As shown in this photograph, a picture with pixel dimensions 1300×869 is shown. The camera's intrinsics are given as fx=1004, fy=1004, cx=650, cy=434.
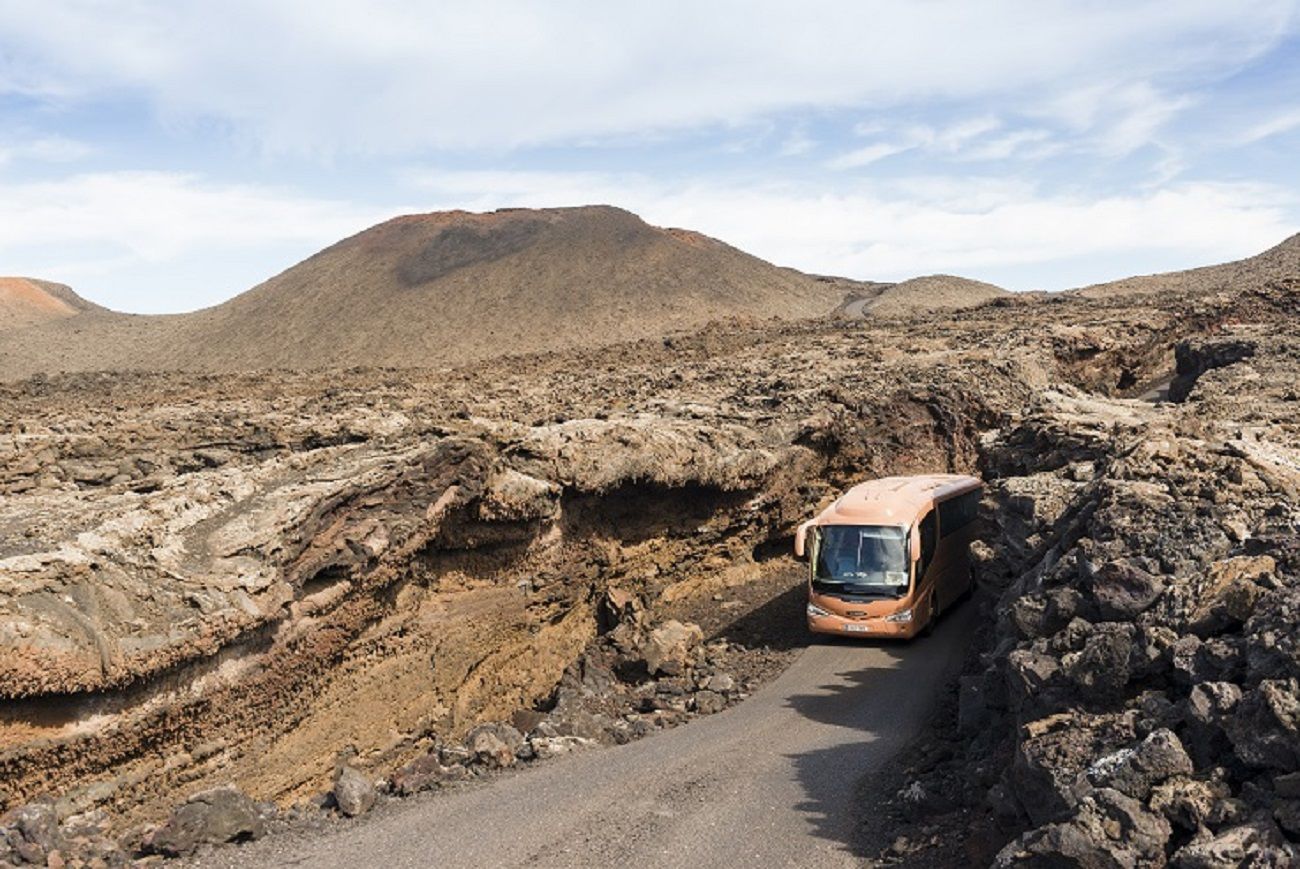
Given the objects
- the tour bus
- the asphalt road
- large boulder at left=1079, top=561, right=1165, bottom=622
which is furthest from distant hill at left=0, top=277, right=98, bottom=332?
large boulder at left=1079, top=561, right=1165, bottom=622

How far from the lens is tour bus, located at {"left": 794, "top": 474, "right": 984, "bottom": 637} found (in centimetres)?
1642

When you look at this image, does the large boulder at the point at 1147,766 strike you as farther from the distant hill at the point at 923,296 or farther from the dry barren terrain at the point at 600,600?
the distant hill at the point at 923,296

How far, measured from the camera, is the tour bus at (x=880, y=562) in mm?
16422

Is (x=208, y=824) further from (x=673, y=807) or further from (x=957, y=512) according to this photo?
(x=957, y=512)

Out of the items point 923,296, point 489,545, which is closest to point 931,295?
point 923,296

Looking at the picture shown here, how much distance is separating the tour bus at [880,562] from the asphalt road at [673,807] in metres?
2.69

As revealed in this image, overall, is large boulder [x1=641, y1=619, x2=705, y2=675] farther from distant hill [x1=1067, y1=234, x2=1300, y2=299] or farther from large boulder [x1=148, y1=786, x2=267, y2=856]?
distant hill [x1=1067, y1=234, x2=1300, y2=299]

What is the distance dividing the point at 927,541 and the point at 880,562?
→ 3.30ft

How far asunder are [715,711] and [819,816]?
16.5 ft

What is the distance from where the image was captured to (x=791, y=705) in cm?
1376

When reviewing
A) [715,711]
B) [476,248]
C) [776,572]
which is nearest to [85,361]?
[476,248]

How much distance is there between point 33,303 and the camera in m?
92.2

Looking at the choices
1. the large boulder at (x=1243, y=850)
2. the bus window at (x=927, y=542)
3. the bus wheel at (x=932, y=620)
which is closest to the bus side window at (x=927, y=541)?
the bus window at (x=927, y=542)

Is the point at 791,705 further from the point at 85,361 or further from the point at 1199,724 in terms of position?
the point at 85,361
